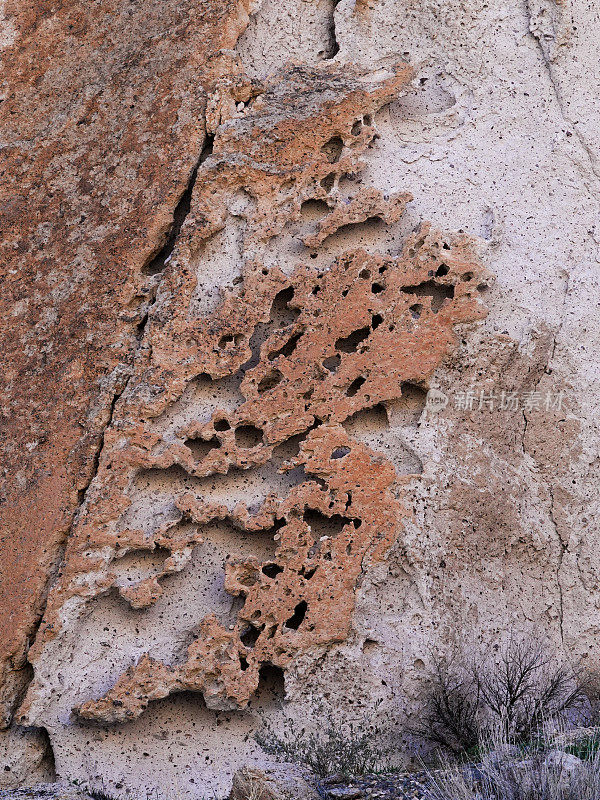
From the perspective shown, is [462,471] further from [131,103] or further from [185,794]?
[131,103]

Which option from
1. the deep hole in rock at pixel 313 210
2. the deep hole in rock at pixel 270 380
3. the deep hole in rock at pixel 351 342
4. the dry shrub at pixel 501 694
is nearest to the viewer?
the dry shrub at pixel 501 694

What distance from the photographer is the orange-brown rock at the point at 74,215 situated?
13.8 feet

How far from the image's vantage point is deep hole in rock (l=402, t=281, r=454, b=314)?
457cm

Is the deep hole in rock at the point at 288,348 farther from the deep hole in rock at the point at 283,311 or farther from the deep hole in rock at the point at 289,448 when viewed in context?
the deep hole in rock at the point at 289,448

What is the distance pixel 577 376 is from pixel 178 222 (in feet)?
6.98

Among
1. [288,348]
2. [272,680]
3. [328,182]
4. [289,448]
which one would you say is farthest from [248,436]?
[328,182]

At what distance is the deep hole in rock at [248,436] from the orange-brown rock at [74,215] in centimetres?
59

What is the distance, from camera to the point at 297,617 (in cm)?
413

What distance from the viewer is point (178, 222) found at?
471 cm

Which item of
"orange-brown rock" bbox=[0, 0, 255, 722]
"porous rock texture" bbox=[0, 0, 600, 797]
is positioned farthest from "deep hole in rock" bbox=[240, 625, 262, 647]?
"orange-brown rock" bbox=[0, 0, 255, 722]

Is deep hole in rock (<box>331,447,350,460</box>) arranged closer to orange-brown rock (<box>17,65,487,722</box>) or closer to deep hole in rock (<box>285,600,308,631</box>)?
orange-brown rock (<box>17,65,487,722</box>)

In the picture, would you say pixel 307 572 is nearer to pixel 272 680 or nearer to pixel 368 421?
pixel 272 680

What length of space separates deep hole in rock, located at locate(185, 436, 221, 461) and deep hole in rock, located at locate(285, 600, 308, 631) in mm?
814

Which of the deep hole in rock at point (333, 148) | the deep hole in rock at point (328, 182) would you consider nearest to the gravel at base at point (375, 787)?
the deep hole in rock at point (328, 182)
